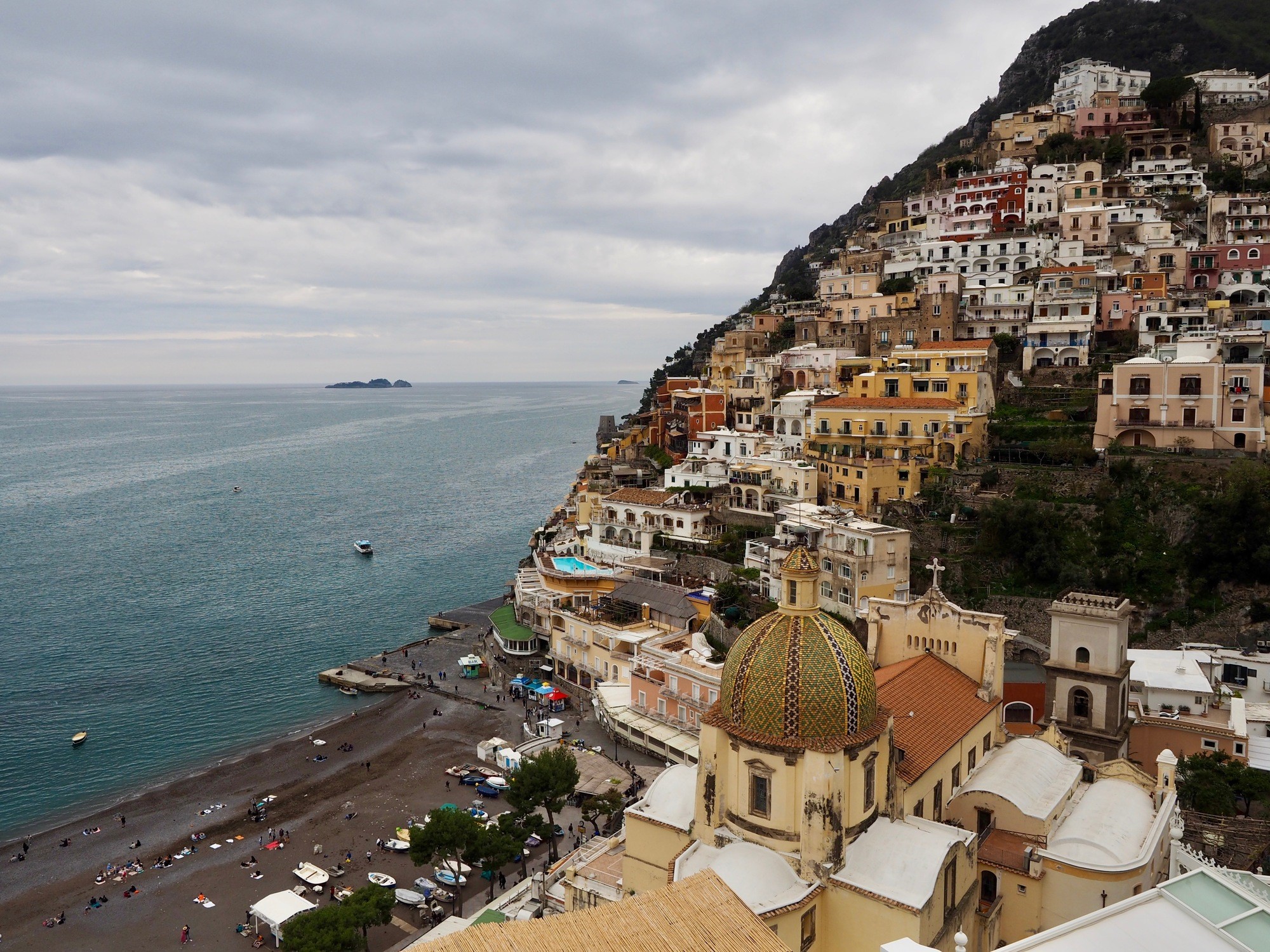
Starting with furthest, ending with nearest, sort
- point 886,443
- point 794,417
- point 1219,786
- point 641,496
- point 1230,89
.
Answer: point 1230,89
point 794,417
point 641,496
point 886,443
point 1219,786

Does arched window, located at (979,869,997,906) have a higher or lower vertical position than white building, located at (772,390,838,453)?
lower

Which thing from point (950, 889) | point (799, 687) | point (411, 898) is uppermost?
point (799, 687)

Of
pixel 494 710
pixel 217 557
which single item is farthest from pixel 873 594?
pixel 217 557

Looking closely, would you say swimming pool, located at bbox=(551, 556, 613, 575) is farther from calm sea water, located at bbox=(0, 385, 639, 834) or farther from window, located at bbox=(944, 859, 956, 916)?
window, located at bbox=(944, 859, 956, 916)

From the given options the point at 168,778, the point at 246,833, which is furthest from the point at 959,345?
the point at 168,778

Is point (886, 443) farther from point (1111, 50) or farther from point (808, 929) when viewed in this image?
point (1111, 50)

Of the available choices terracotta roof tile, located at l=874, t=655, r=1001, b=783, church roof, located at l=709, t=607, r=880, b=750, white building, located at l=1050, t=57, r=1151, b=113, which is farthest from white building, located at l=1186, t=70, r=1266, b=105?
church roof, located at l=709, t=607, r=880, b=750
